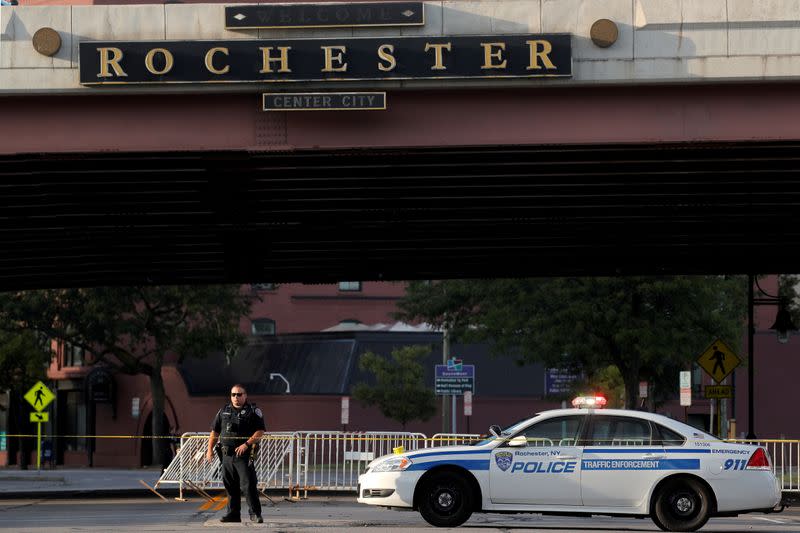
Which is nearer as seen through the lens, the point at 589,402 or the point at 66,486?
the point at 589,402

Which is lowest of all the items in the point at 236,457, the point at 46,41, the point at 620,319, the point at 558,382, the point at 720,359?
the point at 558,382

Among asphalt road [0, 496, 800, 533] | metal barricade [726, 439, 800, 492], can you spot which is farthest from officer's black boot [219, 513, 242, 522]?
metal barricade [726, 439, 800, 492]

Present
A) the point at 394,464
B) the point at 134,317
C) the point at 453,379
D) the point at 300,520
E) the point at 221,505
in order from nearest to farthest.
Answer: the point at 394,464, the point at 300,520, the point at 221,505, the point at 453,379, the point at 134,317

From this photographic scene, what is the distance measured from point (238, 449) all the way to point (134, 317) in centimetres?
4211

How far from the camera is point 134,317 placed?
194ft

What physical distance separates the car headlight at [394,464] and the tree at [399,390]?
39840 mm

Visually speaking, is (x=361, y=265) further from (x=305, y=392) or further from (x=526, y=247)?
(x=305, y=392)

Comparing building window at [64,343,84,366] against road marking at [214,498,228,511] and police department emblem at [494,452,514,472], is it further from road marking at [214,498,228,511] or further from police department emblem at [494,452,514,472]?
police department emblem at [494,452,514,472]

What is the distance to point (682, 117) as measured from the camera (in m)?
20.7

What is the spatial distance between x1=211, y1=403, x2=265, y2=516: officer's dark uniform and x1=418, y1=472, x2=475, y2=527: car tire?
7.06 ft

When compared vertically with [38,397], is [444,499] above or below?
above

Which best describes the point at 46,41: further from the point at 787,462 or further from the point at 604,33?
the point at 787,462

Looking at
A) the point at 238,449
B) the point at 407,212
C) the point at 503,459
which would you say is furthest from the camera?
the point at 407,212

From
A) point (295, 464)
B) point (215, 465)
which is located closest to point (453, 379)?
point (295, 464)
